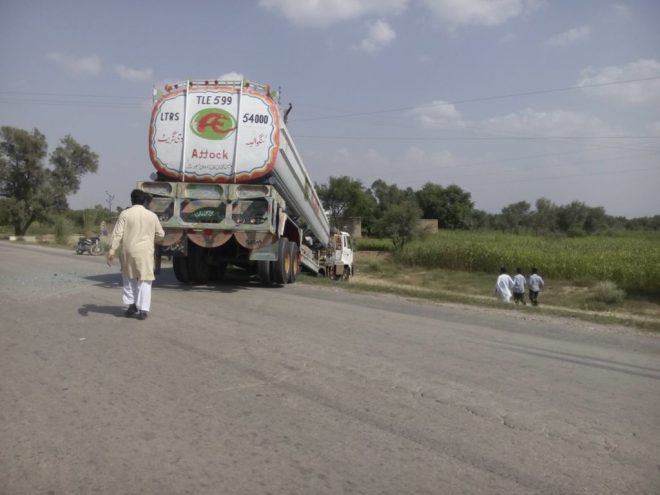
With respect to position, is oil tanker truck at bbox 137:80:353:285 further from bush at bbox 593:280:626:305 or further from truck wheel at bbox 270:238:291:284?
bush at bbox 593:280:626:305

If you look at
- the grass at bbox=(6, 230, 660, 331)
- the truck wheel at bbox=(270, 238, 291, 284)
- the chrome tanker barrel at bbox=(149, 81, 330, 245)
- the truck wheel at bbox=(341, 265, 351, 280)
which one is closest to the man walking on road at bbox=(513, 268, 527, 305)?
the grass at bbox=(6, 230, 660, 331)

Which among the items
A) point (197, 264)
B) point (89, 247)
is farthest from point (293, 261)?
point (89, 247)

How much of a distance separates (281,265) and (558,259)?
65.3 feet

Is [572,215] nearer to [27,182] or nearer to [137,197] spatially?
[27,182]

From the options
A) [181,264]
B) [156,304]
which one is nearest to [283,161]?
[181,264]

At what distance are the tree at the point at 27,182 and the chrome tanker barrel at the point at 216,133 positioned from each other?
171ft

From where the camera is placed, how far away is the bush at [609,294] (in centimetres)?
2106

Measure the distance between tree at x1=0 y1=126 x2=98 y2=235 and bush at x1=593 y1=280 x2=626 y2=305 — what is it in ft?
176

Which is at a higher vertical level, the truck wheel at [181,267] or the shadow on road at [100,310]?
the truck wheel at [181,267]

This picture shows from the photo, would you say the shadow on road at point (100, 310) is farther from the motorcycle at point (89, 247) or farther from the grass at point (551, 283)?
the motorcycle at point (89, 247)

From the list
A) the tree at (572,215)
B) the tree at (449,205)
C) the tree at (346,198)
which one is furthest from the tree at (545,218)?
the tree at (346,198)

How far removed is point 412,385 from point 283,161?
7.34 metres

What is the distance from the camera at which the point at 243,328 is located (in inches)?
267

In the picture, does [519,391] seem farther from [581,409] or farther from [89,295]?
[89,295]
